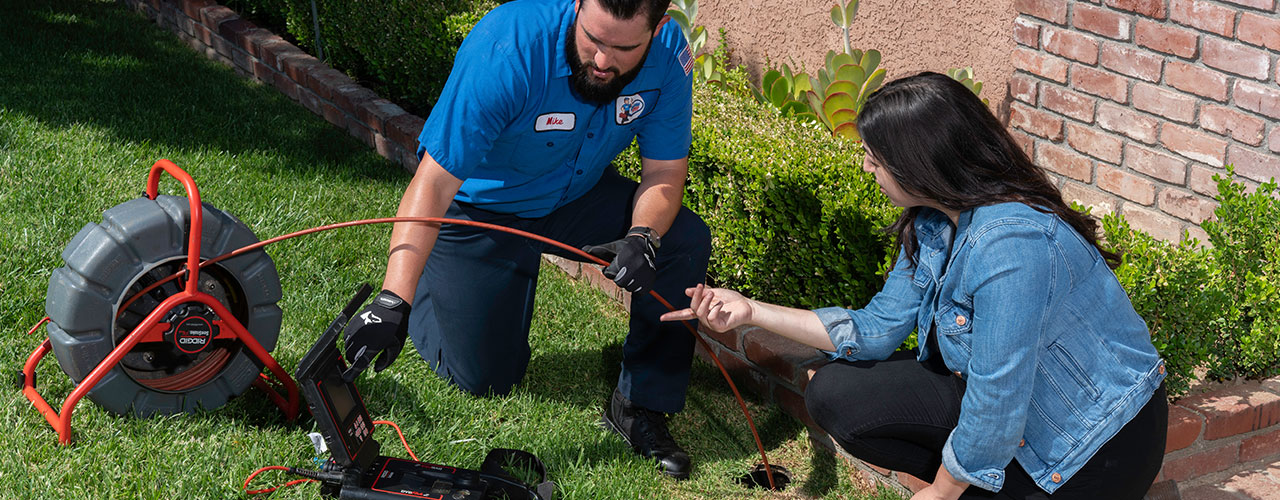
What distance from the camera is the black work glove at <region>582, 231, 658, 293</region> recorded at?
308 cm

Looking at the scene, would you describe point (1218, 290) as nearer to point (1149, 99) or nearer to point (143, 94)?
point (1149, 99)

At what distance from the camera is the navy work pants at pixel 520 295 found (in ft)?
11.5

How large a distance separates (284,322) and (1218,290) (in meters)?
2.91

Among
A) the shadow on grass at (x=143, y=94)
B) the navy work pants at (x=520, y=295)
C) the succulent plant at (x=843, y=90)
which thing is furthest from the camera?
the shadow on grass at (x=143, y=94)

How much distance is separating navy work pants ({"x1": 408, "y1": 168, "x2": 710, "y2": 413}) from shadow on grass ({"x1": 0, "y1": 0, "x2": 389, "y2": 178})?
1903mm

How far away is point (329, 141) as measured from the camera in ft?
18.6

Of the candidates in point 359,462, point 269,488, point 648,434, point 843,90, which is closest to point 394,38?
point 843,90

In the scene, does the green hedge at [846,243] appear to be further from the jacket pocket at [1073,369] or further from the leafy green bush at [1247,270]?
the jacket pocket at [1073,369]

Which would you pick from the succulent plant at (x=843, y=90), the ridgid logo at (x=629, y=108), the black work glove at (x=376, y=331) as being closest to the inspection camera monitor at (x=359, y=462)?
the black work glove at (x=376, y=331)

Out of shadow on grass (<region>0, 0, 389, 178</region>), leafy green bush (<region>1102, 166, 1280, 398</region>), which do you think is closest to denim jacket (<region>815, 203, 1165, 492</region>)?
leafy green bush (<region>1102, 166, 1280, 398</region>)

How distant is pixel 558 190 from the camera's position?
3.48m

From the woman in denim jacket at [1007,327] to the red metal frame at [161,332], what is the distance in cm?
166

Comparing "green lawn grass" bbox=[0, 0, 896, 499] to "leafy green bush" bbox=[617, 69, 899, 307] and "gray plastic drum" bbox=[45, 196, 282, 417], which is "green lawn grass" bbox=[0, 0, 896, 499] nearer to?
"gray plastic drum" bbox=[45, 196, 282, 417]

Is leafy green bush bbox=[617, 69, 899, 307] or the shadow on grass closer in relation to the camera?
leafy green bush bbox=[617, 69, 899, 307]
